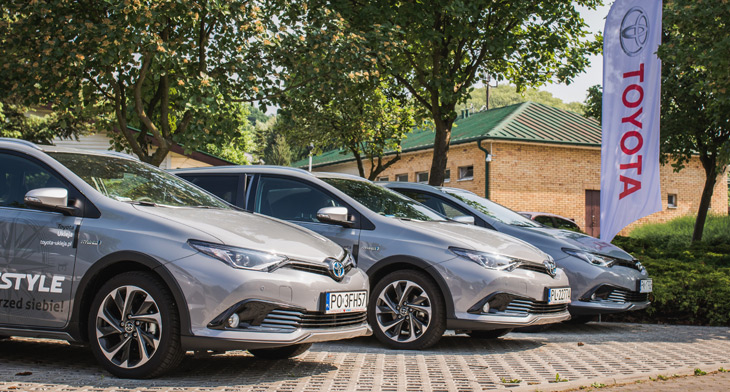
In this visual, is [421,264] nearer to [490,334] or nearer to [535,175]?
[490,334]

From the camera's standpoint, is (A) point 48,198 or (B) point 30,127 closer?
(A) point 48,198

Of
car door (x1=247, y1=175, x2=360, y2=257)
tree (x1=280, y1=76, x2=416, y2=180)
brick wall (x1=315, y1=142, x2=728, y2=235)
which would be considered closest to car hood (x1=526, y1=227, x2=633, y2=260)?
car door (x1=247, y1=175, x2=360, y2=257)

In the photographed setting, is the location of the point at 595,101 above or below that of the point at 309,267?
above

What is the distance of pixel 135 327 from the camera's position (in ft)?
17.5

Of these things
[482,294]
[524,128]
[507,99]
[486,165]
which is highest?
[507,99]

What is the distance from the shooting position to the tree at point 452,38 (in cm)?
1620

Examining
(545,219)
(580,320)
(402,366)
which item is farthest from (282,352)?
(545,219)

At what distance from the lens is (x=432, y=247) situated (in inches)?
289

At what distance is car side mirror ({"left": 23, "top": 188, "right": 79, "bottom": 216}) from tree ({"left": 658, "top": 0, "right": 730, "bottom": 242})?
10.1 metres

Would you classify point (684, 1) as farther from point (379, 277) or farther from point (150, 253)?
point (150, 253)

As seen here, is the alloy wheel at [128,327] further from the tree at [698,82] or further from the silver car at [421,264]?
the tree at [698,82]

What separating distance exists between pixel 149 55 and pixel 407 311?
8.85 meters

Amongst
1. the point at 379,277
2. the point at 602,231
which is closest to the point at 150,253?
the point at 379,277

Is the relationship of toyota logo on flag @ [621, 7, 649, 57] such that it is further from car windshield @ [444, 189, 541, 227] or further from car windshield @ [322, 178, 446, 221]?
car windshield @ [322, 178, 446, 221]
